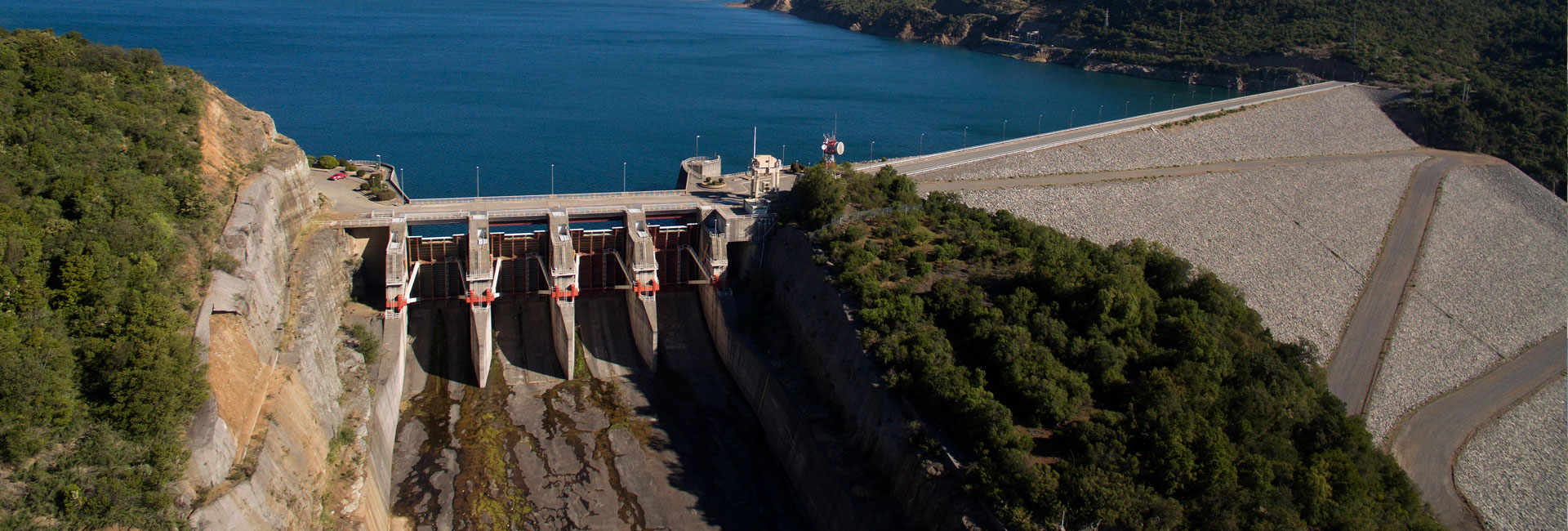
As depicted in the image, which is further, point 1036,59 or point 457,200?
point 1036,59

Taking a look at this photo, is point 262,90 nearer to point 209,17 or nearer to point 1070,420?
point 209,17

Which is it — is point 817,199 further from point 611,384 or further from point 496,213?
point 496,213

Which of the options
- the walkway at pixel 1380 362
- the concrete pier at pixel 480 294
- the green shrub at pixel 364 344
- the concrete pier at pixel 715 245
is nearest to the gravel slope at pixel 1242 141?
the walkway at pixel 1380 362

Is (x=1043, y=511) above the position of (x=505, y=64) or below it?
below

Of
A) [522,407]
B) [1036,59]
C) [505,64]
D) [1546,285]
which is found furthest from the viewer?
[1036,59]

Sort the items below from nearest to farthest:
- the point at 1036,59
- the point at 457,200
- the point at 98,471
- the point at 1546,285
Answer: the point at 98,471 → the point at 457,200 → the point at 1546,285 → the point at 1036,59

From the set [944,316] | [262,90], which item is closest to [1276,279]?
[944,316]

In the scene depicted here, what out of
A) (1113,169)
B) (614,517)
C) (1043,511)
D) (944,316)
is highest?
(1113,169)
